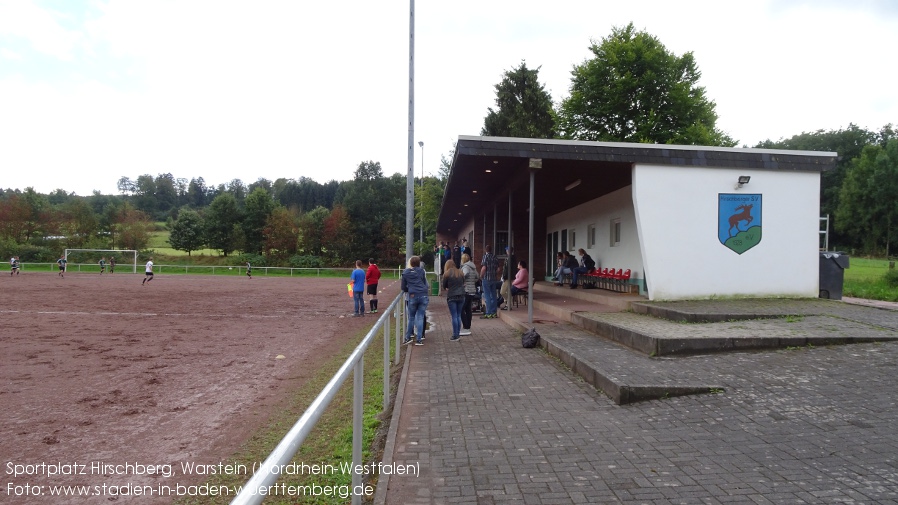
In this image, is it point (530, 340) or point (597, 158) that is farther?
point (597, 158)

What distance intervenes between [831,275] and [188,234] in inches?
2771

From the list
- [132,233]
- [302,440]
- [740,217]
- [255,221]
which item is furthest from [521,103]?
[302,440]

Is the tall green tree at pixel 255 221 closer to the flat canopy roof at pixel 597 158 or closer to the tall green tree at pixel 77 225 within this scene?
the tall green tree at pixel 77 225

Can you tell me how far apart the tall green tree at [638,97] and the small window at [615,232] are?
22751 mm

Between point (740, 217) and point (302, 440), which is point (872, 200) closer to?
point (740, 217)

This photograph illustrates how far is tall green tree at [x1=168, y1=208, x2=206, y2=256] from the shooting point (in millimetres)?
71500

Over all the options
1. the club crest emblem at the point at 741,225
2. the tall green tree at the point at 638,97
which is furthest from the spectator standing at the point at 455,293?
the tall green tree at the point at 638,97

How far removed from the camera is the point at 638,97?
38.6 meters

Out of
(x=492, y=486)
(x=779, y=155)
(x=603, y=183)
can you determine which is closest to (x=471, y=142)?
(x=603, y=183)

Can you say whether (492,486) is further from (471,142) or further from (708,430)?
(471,142)

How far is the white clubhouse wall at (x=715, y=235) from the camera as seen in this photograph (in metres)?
12.2

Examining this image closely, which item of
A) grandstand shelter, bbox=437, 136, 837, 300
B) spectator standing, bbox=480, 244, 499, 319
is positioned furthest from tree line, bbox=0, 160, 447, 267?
grandstand shelter, bbox=437, 136, 837, 300

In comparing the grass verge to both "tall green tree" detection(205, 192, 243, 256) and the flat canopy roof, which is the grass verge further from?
"tall green tree" detection(205, 192, 243, 256)

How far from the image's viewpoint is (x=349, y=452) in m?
5.12
